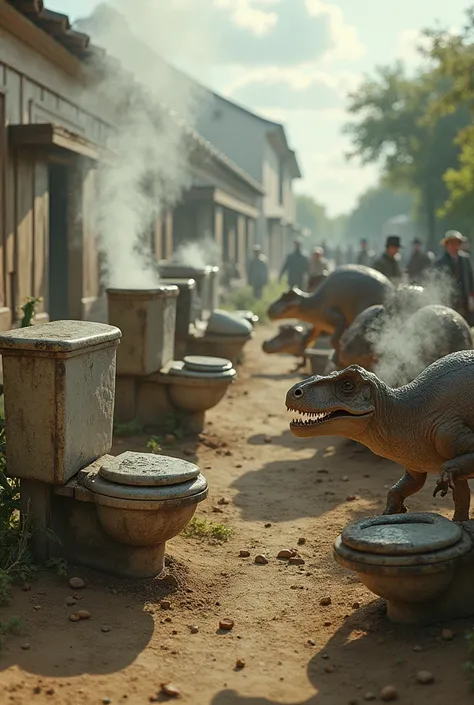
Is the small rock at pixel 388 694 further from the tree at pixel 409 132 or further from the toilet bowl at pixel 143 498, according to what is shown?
the tree at pixel 409 132

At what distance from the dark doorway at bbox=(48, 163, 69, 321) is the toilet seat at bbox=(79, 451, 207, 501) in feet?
21.7

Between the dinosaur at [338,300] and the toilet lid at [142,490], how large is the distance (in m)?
4.86

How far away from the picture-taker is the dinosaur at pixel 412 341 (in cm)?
705

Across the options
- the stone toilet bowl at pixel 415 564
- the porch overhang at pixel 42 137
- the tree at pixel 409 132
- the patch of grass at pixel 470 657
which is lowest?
the patch of grass at pixel 470 657

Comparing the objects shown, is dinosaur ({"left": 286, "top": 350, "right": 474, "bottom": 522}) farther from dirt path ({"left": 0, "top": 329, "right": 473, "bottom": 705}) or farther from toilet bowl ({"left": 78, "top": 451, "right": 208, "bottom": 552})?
dirt path ({"left": 0, "top": 329, "right": 473, "bottom": 705})

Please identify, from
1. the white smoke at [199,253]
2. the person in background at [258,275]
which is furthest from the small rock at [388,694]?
the person in background at [258,275]

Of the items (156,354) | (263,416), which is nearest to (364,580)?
(156,354)

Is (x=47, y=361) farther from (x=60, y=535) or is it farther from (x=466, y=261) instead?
(x=466, y=261)

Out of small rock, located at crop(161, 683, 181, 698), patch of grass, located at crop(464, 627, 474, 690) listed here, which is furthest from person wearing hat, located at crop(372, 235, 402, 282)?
small rock, located at crop(161, 683, 181, 698)

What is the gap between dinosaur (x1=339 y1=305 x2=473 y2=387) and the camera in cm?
705

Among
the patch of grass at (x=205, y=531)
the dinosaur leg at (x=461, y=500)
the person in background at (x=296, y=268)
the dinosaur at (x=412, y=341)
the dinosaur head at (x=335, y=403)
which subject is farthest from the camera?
the person in background at (x=296, y=268)

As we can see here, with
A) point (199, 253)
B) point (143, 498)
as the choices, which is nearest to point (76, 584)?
point (143, 498)

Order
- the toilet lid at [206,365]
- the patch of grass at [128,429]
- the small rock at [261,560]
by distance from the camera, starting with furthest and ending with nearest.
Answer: the toilet lid at [206,365] < the patch of grass at [128,429] < the small rock at [261,560]

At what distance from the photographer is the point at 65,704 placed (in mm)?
3588
